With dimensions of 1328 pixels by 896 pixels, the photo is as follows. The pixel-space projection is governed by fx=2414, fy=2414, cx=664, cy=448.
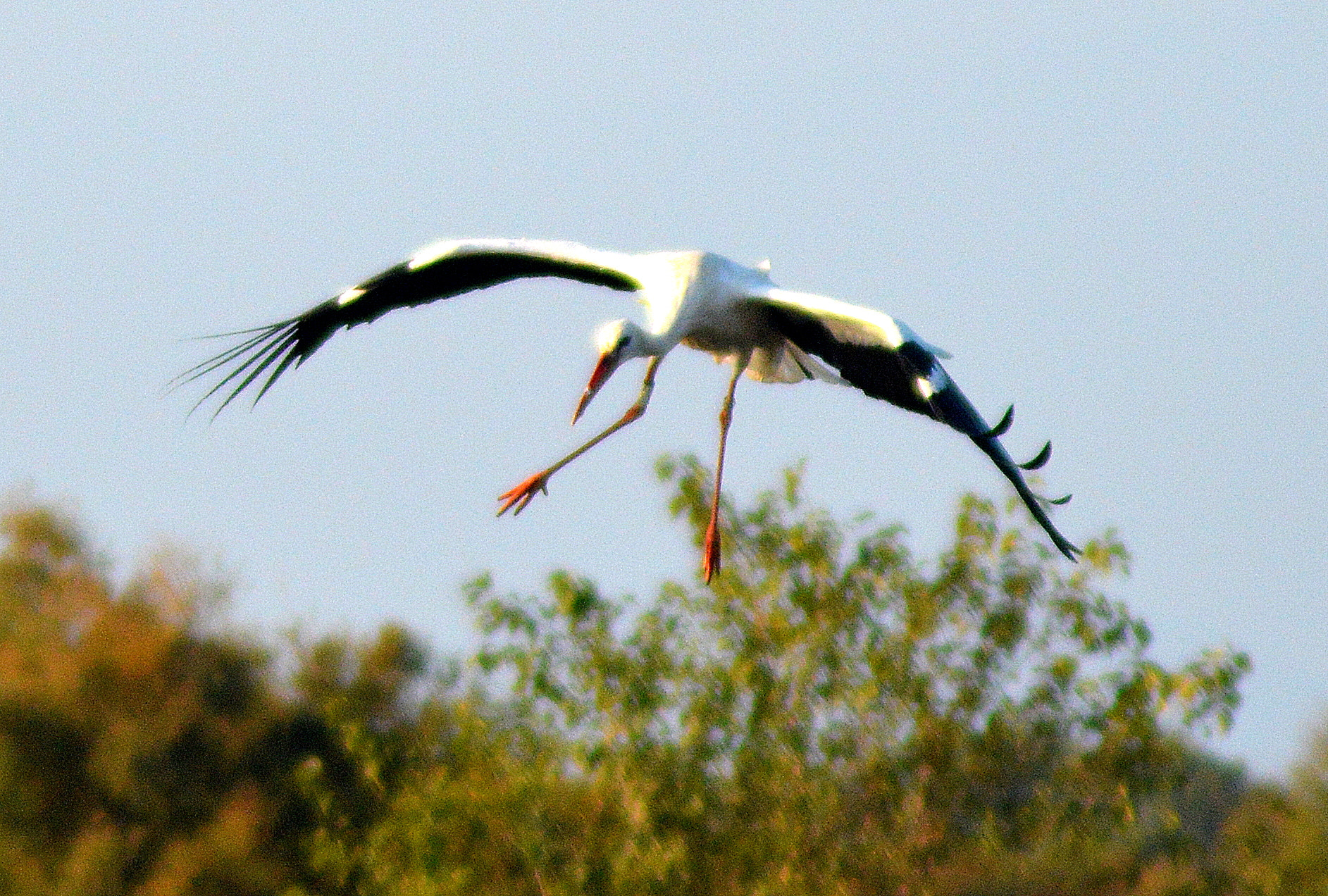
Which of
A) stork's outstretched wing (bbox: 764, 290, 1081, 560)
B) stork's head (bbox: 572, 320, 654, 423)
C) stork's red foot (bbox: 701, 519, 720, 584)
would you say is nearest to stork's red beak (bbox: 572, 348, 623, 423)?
stork's head (bbox: 572, 320, 654, 423)

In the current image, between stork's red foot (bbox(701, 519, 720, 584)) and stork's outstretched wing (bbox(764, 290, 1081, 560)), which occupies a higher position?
stork's outstretched wing (bbox(764, 290, 1081, 560))

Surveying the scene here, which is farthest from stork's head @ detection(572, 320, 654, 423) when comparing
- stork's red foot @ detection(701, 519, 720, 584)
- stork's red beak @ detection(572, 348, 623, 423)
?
stork's red foot @ detection(701, 519, 720, 584)

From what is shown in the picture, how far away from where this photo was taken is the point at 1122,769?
31.6 feet

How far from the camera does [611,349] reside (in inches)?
308

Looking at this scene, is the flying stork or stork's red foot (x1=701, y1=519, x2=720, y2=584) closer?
the flying stork

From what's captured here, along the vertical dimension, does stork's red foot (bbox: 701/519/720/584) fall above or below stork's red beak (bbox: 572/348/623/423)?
below

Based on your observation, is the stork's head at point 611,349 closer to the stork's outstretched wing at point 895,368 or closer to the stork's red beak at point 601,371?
the stork's red beak at point 601,371

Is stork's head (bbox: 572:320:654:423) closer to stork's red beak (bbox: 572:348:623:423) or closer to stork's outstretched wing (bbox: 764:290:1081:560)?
stork's red beak (bbox: 572:348:623:423)

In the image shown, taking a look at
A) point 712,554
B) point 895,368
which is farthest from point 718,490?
point 895,368

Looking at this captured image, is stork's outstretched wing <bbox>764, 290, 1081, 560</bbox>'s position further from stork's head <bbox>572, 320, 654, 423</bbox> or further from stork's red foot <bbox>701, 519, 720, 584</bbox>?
stork's red foot <bbox>701, 519, 720, 584</bbox>

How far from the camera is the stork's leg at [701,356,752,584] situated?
8672mm

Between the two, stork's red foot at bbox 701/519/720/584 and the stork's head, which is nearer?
the stork's head

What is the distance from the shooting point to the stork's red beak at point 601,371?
7.83 meters

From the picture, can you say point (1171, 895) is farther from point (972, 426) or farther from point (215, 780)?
point (215, 780)
